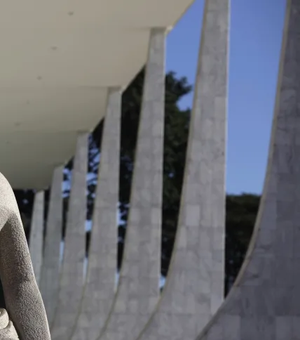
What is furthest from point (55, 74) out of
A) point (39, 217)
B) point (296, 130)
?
point (39, 217)

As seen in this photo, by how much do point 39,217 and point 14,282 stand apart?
50.4 meters

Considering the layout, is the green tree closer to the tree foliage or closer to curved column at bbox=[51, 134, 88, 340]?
the tree foliage

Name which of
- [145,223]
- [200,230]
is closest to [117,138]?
[145,223]

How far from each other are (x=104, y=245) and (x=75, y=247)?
297 inches

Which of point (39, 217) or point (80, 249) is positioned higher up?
point (39, 217)

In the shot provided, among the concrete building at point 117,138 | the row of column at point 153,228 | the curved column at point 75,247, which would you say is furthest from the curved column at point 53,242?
the curved column at point 75,247

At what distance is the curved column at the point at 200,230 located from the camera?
23719 millimetres

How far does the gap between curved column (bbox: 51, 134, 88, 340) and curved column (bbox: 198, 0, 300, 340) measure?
25.3 m

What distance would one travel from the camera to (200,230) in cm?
2383

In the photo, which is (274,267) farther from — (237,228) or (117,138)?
(237,228)

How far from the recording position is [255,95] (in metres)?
75.5

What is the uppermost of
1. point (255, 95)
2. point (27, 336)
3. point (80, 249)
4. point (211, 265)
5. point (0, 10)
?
point (255, 95)

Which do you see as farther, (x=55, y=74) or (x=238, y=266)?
(x=238, y=266)

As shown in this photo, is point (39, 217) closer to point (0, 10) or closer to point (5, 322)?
point (0, 10)
